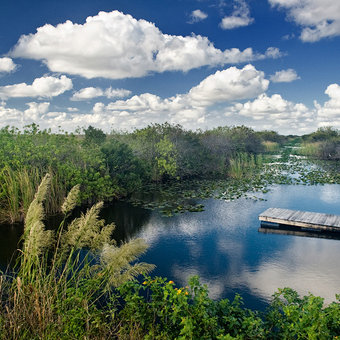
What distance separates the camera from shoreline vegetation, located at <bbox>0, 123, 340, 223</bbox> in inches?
501

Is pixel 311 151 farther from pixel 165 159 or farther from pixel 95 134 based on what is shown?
pixel 95 134

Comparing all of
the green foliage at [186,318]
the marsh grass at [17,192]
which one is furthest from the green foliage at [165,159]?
the green foliage at [186,318]

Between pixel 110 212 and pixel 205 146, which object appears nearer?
pixel 110 212

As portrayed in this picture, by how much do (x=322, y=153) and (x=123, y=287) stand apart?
3892 centimetres

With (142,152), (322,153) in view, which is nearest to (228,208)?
(142,152)

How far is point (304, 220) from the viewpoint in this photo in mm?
11523

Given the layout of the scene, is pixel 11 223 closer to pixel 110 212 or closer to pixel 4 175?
pixel 4 175

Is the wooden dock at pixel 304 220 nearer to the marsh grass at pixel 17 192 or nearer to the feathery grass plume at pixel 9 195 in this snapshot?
the marsh grass at pixel 17 192

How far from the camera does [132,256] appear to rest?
4164 mm

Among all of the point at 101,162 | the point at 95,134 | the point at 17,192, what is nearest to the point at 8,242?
the point at 17,192

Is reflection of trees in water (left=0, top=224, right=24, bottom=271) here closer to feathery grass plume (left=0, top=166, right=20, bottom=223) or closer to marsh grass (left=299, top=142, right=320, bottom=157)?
feathery grass plume (left=0, top=166, right=20, bottom=223)

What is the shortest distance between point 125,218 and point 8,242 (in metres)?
4.84

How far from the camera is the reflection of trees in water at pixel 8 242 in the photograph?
29.4 feet

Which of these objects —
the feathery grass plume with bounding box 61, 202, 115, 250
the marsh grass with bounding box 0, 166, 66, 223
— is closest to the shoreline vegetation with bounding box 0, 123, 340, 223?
the marsh grass with bounding box 0, 166, 66, 223
